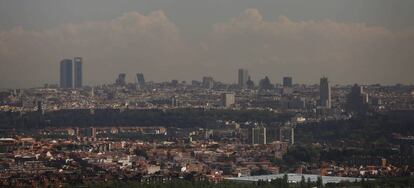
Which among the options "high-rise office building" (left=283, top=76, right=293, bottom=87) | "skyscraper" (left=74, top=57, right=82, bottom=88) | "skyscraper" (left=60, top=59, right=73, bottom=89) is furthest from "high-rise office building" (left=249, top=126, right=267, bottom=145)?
"skyscraper" (left=60, top=59, right=73, bottom=89)

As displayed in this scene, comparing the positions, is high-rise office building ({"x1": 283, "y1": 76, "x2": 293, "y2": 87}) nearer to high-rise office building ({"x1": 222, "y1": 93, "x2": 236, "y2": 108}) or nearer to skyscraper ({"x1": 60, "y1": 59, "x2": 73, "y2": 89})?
high-rise office building ({"x1": 222, "y1": 93, "x2": 236, "y2": 108})

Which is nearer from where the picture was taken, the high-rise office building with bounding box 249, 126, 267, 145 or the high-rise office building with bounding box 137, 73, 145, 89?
the high-rise office building with bounding box 249, 126, 267, 145

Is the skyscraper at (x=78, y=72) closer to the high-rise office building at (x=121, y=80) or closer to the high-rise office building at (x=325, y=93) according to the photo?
the high-rise office building at (x=121, y=80)

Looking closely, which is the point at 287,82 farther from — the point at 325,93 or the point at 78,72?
the point at 78,72

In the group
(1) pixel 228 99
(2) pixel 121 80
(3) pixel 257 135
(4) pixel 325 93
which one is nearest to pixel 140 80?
(2) pixel 121 80

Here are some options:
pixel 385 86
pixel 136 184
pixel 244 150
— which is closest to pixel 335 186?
pixel 136 184

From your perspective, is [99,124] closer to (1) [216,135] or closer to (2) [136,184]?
(1) [216,135]

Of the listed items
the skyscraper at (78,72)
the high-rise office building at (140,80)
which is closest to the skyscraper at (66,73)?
the skyscraper at (78,72)
